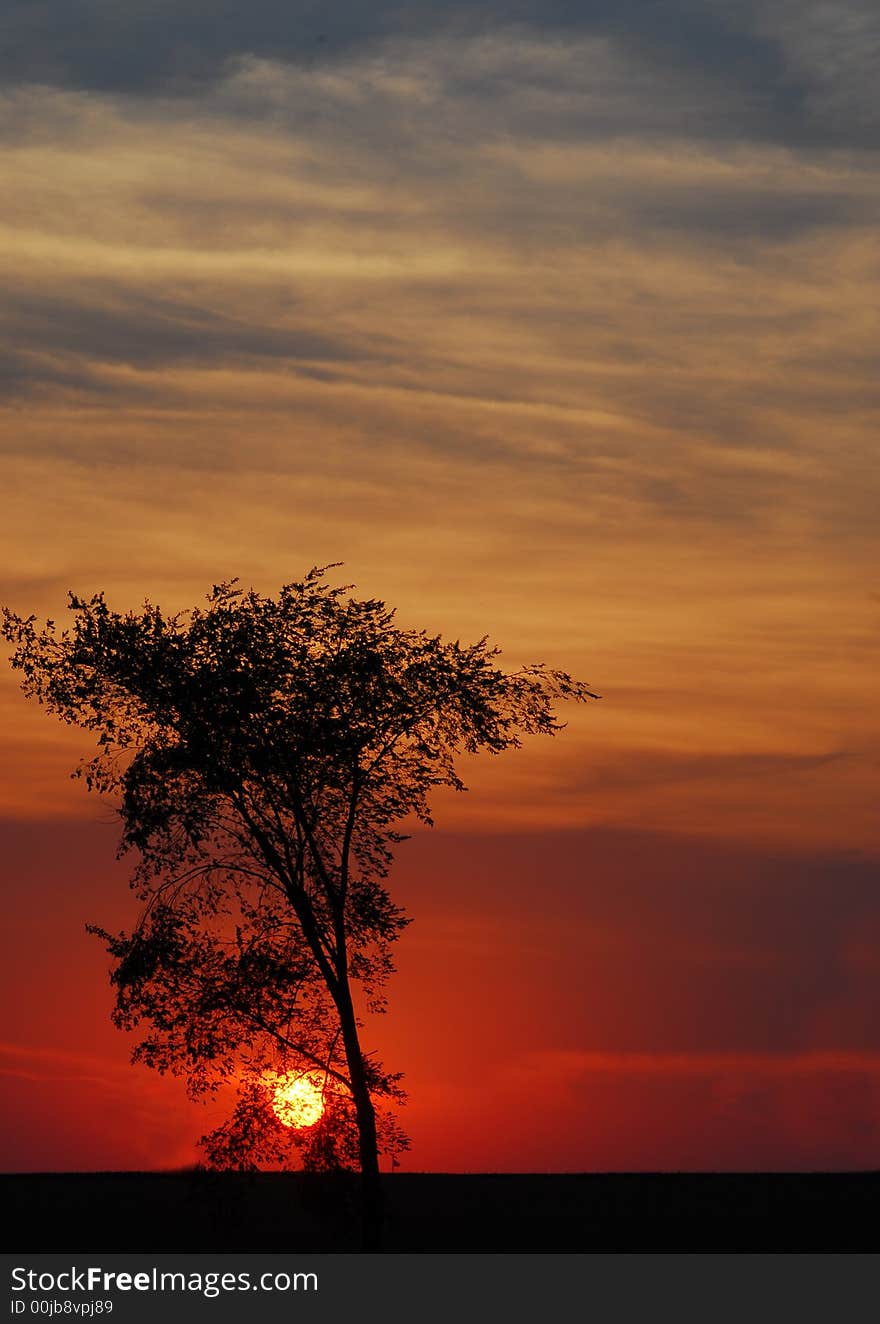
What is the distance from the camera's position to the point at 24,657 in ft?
190

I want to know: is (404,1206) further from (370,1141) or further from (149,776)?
(149,776)

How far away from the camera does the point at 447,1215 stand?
74.6 meters

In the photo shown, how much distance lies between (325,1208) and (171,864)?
11328 mm

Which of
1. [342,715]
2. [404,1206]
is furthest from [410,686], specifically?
[404,1206]

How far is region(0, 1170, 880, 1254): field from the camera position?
59.2m

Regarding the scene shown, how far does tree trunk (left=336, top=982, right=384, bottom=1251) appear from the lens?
55.3m

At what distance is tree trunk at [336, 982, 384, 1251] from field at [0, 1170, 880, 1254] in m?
0.66

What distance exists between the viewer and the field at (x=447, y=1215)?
59.2 meters

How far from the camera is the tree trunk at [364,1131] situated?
55.3 m

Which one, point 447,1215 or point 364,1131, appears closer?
point 364,1131

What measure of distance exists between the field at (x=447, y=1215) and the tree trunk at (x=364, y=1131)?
2.18 feet

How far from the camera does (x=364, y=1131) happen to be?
55250mm

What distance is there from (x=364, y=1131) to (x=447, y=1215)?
21216 mm
